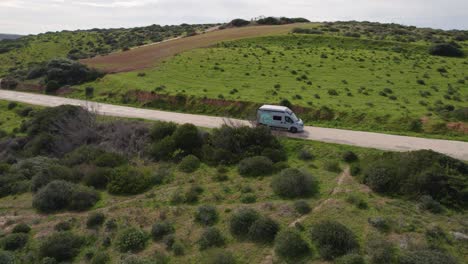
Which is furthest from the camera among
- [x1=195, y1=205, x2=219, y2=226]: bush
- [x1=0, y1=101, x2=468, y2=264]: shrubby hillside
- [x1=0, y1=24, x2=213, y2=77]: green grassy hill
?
[x1=0, y1=24, x2=213, y2=77]: green grassy hill

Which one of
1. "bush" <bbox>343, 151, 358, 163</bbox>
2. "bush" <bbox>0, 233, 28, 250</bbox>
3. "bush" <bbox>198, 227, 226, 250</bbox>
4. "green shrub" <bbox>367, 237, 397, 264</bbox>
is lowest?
"bush" <bbox>0, 233, 28, 250</bbox>

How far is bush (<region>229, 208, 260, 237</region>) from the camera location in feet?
70.5

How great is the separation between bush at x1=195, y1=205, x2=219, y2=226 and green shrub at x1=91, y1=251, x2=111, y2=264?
5586 mm

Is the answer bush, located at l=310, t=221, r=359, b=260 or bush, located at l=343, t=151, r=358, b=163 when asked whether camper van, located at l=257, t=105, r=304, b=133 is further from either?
bush, located at l=310, t=221, r=359, b=260

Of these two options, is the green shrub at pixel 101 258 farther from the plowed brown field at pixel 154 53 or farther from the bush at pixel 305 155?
the plowed brown field at pixel 154 53

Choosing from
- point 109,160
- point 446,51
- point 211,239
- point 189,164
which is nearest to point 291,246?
point 211,239

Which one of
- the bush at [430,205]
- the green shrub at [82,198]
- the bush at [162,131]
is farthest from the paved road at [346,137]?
the green shrub at [82,198]

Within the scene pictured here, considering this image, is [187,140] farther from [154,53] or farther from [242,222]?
[154,53]

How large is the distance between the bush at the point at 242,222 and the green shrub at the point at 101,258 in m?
7.22

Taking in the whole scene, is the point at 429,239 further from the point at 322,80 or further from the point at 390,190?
the point at 322,80

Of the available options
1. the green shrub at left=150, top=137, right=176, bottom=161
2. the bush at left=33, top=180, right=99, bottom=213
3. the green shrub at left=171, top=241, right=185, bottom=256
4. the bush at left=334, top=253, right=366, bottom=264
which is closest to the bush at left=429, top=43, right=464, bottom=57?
the green shrub at left=150, top=137, right=176, bottom=161

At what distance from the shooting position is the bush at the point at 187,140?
32.9 m

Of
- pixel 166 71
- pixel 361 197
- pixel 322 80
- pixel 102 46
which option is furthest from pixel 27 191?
pixel 102 46

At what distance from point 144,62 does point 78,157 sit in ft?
130
